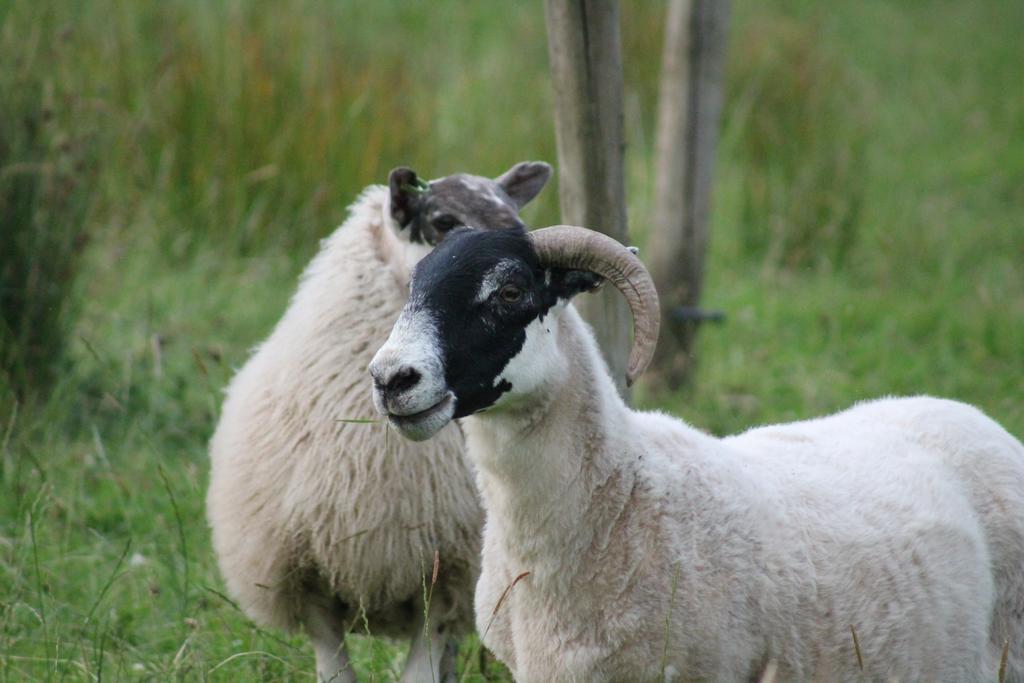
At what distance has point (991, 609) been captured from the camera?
3.22 m

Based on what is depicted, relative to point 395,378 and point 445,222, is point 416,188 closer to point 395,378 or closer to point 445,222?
point 445,222

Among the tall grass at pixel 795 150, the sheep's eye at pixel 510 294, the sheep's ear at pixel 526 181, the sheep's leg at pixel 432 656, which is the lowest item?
the tall grass at pixel 795 150

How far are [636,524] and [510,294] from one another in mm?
633

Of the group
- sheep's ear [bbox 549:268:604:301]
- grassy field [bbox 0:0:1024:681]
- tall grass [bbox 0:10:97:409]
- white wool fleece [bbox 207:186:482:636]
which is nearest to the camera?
sheep's ear [bbox 549:268:604:301]

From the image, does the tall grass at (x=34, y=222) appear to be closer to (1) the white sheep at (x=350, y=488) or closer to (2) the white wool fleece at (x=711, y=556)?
(1) the white sheep at (x=350, y=488)

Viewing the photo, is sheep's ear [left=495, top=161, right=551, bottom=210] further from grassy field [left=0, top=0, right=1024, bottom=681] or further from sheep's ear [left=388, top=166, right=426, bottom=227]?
grassy field [left=0, top=0, right=1024, bottom=681]

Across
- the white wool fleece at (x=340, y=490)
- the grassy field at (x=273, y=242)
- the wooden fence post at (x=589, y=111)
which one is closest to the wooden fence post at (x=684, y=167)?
the grassy field at (x=273, y=242)

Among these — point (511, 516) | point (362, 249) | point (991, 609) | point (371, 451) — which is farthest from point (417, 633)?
point (991, 609)

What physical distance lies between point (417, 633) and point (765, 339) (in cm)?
380

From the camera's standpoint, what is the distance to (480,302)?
2.73m

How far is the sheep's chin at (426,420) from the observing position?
2.62 metres

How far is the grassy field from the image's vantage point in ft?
13.5

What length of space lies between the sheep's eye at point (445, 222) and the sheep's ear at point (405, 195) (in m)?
0.11

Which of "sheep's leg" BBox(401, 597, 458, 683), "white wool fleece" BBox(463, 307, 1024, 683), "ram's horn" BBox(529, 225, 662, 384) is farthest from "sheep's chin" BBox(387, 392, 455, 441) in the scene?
"sheep's leg" BBox(401, 597, 458, 683)
